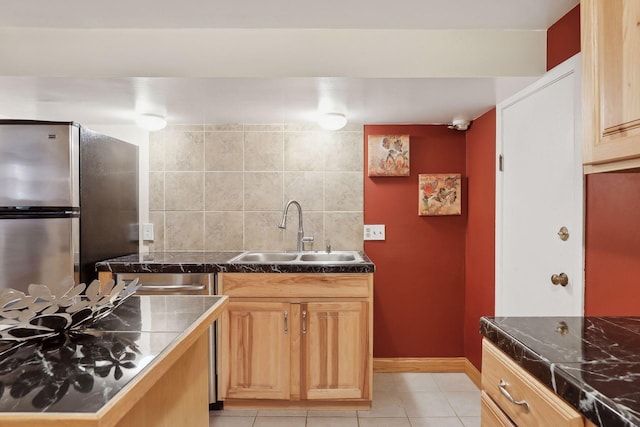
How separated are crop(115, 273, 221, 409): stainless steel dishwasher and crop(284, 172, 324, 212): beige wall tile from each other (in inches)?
36.8

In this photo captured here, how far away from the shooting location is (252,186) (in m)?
2.88

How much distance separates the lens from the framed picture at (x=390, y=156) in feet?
9.20

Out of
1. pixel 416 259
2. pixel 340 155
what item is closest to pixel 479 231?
pixel 416 259

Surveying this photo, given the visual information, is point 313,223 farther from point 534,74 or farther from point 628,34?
point 628,34

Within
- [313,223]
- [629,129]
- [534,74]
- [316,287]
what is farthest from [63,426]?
[313,223]

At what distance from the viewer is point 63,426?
20.9 inches

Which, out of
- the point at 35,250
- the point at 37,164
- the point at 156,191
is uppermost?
the point at 37,164

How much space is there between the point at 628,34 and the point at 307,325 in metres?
1.91

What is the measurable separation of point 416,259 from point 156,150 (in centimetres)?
218

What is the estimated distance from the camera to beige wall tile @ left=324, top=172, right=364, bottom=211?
2.88m

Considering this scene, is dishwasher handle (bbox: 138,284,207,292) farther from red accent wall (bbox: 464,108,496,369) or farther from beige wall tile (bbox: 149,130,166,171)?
red accent wall (bbox: 464,108,496,369)

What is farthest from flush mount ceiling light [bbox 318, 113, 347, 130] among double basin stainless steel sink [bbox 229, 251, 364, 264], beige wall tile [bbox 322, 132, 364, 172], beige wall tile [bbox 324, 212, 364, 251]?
double basin stainless steel sink [bbox 229, 251, 364, 264]

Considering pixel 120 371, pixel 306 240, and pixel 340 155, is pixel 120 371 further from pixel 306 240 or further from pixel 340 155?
pixel 340 155

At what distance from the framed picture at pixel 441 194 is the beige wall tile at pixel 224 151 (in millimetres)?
1415
